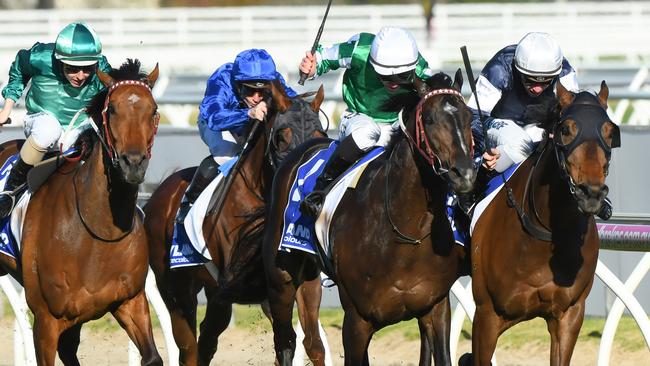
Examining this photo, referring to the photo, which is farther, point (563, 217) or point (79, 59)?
→ point (79, 59)

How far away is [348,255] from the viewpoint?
6629 mm

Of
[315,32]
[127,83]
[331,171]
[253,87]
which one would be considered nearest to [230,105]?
[253,87]

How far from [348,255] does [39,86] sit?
2288 millimetres

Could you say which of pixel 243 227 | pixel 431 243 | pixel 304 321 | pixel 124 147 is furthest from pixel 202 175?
pixel 431 243

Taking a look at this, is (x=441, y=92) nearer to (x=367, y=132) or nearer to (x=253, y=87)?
(x=367, y=132)

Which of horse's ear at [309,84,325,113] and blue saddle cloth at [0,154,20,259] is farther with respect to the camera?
horse's ear at [309,84,325,113]

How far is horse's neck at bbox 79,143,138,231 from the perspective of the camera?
6969 mm

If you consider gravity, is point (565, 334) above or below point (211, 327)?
above

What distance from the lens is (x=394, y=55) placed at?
683 cm

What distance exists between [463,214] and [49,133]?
7.64 ft

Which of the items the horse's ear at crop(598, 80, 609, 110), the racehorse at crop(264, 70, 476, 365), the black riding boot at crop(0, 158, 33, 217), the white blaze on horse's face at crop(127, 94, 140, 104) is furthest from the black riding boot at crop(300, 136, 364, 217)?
the black riding boot at crop(0, 158, 33, 217)

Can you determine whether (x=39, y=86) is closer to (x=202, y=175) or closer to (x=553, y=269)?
(x=202, y=175)

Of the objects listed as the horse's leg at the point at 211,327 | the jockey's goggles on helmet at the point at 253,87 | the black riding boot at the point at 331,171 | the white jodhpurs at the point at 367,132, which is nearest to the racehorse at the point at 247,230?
the horse's leg at the point at 211,327

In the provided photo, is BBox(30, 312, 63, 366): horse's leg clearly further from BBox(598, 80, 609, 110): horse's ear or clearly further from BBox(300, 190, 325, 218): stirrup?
BBox(598, 80, 609, 110): horse's ear
